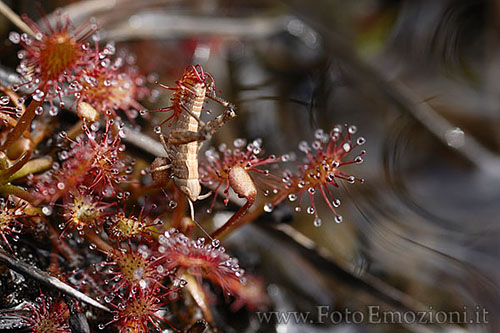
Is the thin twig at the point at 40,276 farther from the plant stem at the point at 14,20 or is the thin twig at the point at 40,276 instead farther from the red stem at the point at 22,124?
the plant stem at the point at 14,20

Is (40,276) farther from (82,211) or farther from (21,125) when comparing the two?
(21,125)

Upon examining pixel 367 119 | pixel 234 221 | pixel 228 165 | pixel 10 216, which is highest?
pixel 367 119

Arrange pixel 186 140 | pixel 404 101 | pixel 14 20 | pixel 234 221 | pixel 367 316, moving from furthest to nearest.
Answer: pixel 404 101 < pixel 367 316 < pixel 14 20 < pixel 234 221 < pixel 186 140

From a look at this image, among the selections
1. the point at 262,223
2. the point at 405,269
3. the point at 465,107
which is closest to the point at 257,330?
the point at 262,223

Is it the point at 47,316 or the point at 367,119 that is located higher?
the point at 367,119

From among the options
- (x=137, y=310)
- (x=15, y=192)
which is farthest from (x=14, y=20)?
(x=137, y=310)

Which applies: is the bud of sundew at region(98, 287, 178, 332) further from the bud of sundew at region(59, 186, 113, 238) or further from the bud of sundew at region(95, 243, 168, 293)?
the bud of sundew at region(59, 186, 113, 238)

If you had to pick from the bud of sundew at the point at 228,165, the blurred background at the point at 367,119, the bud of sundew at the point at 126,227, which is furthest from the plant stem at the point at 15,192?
the blurred background at the point at 367,119

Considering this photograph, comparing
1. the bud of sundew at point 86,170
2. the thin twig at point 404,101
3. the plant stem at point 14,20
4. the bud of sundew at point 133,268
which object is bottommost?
the bud of sundew at point 133,268

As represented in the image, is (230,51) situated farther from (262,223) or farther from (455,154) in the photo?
(455,154)
